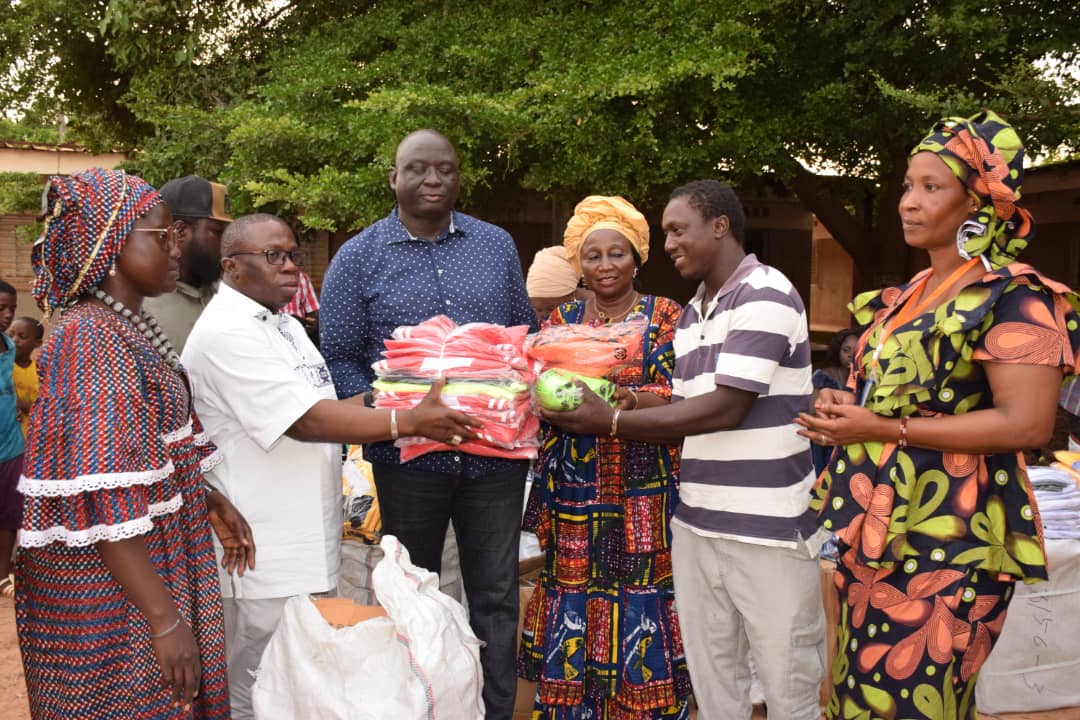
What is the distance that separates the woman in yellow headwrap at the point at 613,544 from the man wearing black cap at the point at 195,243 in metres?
1.55

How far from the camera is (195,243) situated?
3695 mm

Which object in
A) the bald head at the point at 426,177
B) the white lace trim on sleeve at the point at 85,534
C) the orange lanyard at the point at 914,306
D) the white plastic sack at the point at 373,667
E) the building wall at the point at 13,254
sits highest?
the building wall at the point at 13,254

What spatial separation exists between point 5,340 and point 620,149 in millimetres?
4843

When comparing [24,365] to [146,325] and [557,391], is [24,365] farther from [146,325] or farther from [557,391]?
[557,391]

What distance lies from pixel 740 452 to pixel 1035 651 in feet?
8.03

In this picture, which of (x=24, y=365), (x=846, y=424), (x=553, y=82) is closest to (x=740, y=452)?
(x=846, y=424)

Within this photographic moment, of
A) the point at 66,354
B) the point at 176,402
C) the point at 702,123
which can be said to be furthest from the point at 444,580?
the point at 702,123

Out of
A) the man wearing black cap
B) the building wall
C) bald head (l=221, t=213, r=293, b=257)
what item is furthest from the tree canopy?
the building wall

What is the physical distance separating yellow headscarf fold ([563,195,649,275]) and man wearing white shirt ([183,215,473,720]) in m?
1.14

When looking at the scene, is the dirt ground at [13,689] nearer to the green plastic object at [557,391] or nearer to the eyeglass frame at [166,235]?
the green plastic object at [557,391]

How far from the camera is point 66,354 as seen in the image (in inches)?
79.7

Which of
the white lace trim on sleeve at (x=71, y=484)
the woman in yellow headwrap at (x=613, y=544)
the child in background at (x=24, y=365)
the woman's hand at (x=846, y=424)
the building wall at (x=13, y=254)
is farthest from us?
the building wall at (x=13, y=254)

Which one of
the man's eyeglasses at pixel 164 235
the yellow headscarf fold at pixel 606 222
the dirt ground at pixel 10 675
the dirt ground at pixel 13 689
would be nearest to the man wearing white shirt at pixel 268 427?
the man's eyeglasses at pixel 164 235

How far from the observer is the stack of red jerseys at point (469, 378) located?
2.73 m
